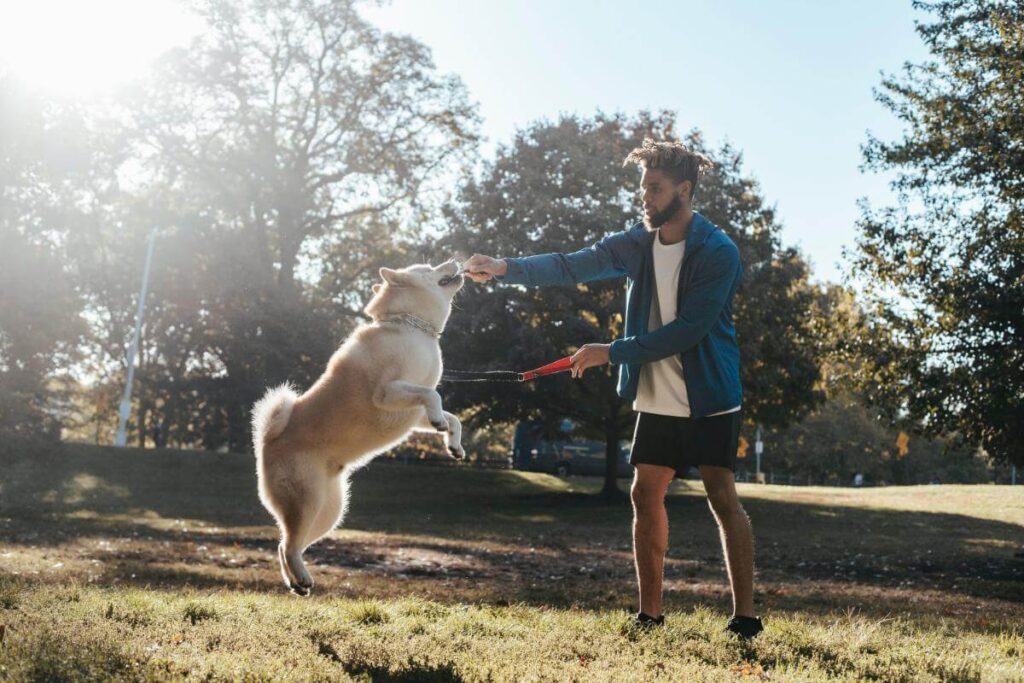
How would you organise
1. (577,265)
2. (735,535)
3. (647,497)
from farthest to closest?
1. (577,265)
2. (647,497)
3. (735,535)

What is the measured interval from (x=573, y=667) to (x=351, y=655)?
1.10 meters

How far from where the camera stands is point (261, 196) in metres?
32.8

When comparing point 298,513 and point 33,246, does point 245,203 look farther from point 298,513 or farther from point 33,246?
point 298,513

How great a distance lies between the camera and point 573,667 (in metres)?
4.56

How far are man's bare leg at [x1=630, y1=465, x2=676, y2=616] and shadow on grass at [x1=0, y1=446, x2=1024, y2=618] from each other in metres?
3.45

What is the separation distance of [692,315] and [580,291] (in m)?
18.4

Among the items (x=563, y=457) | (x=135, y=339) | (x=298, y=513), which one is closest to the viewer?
(x=298, y=513)

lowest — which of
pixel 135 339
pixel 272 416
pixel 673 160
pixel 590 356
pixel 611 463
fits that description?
pixel 611 463

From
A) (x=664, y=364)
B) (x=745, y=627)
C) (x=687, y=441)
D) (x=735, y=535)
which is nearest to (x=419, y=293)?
(x=664, y=364)

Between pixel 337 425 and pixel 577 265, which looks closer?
pixel 337 425

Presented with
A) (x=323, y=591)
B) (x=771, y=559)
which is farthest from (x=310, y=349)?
(x=323, y=591)

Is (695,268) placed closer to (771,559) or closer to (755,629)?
(755,629)

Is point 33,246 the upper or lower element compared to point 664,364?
upper

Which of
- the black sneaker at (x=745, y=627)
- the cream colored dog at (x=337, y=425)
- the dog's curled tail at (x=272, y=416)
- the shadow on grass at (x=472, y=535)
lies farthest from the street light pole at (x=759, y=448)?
the dog's curled tail at (x=272, y=416)
